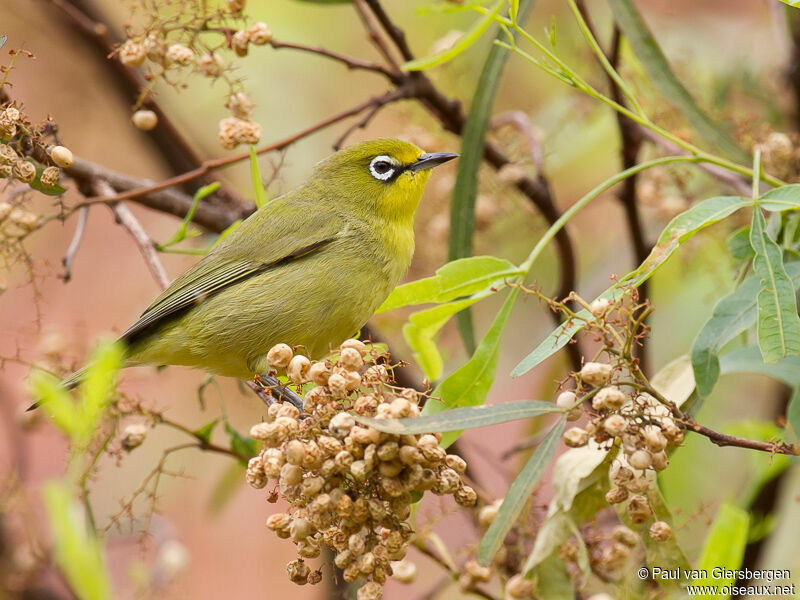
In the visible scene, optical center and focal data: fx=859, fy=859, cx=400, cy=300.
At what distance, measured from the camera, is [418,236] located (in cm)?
437

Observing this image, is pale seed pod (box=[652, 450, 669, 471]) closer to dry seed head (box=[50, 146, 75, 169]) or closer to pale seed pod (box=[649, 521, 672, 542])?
pale seed pod (box=[649, 521, 672, 542])

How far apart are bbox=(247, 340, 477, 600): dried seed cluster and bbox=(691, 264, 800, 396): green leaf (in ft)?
2.18

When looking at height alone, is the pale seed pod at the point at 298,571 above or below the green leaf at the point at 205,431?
below

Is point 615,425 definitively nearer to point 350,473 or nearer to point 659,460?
point 659,460

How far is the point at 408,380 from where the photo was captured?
3455mm

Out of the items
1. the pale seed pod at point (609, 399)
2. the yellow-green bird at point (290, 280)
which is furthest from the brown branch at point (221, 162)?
the pale seed pod at point (609, 399)

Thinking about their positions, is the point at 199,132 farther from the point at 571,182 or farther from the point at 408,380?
the point at 408,380

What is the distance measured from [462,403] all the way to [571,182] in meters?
3.23

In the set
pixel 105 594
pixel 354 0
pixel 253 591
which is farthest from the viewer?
pixel 253 591

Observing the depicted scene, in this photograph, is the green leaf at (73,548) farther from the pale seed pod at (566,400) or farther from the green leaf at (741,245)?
the green leaf at (741,245)

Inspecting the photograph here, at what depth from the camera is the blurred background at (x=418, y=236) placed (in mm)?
3559

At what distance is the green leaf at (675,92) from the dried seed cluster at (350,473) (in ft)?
5.00

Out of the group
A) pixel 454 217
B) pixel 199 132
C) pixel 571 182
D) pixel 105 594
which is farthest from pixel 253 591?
pixel 105 594

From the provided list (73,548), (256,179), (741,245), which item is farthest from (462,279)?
(73,548)
